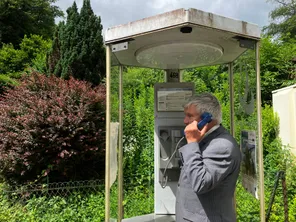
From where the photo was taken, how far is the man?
1.49m

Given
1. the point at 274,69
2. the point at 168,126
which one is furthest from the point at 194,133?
the point at 274,69

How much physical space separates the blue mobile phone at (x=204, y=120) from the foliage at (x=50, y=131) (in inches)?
120

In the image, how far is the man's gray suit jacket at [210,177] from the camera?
1.49 metres

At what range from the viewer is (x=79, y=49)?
7.05m

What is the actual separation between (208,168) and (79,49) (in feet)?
20.3

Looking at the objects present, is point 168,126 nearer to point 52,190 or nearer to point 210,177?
point 210,177

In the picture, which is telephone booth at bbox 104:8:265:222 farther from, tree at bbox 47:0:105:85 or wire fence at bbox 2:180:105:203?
tree at bbox 47:0:105:85

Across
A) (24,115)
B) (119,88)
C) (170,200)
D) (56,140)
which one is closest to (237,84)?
(119,88)

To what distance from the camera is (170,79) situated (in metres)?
Result: 3.33

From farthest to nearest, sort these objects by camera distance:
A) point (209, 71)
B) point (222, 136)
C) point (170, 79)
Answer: point (209, 71) → point (170, 79) → point (222, 136)

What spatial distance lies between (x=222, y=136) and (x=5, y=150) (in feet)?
13.2

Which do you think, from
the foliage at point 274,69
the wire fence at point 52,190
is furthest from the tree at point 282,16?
the wire fence at point 52,190

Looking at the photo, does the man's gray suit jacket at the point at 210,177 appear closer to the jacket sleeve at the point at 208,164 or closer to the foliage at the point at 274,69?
the jacket sleeve at the point at 208,164

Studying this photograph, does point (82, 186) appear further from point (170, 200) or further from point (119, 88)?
point (119, 88)
